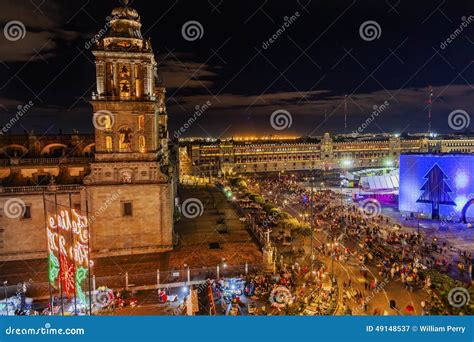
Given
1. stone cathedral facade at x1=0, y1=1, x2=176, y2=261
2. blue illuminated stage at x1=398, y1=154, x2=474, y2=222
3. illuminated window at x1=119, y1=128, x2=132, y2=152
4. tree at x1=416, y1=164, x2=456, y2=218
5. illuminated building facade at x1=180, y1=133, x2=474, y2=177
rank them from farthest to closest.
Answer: illuminated building facade at x1=180, y1=133, x2=474, y2=177
tree at x1=416, y1=164, x2=456, y2=218
blue illuminated stage at x1=398, y1=154, x2=474, y2=222
illuminated window at x1=119, y1=128, x2=132, y2=152
stone cathedral facade at x1=0, y1=1, x2=176, y2=261

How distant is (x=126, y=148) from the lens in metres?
28.4

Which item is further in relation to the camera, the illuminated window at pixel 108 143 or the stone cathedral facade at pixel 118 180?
the illuminated window at pixel 108 143

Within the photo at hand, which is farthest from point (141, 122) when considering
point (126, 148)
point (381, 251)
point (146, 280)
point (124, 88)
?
point (381, 251)

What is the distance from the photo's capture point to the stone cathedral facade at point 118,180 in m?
27.6

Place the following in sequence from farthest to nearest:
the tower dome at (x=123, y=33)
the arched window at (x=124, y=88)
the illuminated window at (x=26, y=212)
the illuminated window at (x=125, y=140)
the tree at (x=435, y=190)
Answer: the tree at (x=435, y=190)
the illuminated window at (x=26, y=212)
the illuminated window at (x=125, y=140)
the arched window at (x=124, y=88)
the tower dome at (x=123, y=33)

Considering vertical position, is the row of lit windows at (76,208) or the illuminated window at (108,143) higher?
the illuminated window at (108,143)

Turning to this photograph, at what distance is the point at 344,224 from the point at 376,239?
22.3 feet

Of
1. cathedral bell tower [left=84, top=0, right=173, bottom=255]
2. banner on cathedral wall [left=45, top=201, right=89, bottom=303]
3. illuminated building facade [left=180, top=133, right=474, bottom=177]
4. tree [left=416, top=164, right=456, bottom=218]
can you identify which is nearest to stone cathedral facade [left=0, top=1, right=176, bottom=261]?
cathedral bell tower [left=84, top=0, right=173, bottom=255]

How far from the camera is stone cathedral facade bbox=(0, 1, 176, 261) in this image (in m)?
27.6

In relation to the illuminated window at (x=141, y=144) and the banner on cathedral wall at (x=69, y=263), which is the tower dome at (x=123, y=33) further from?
the banner on cathedral wall at (x=69, y=263)

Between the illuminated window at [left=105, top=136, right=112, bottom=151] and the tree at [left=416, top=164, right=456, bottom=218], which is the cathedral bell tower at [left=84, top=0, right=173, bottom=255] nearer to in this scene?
the illuminated window at [left=105, top=136, right=112, bottom=151]

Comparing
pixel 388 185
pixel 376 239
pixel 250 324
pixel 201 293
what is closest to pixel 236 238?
pixel 201 293

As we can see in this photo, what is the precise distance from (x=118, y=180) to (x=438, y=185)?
38104 millimetres

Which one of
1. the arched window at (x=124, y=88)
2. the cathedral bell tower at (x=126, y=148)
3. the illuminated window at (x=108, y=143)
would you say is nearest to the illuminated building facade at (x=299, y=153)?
the cathedral bell tower at (x=126, y=148)
